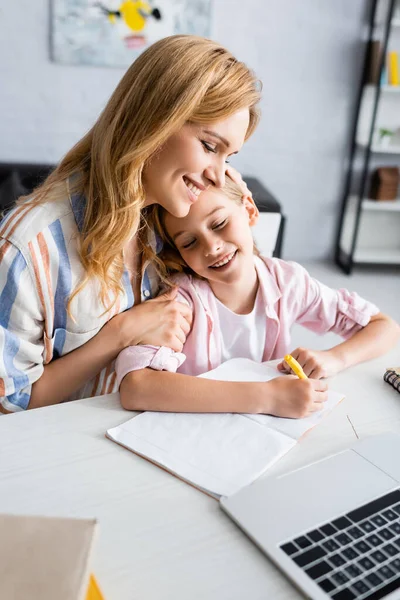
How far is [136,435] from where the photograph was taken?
0.90 metres

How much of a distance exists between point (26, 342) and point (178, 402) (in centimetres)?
29

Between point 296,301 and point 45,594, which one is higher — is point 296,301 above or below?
below

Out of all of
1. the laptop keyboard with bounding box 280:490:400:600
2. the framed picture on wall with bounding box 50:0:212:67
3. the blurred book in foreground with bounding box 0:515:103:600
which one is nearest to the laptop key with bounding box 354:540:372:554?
the laptop keyboard with bounding box 280:490:400:600

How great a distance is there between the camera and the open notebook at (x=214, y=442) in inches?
32.4

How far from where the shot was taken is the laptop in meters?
0.65

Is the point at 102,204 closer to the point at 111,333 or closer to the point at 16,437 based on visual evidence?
the point at 111,333

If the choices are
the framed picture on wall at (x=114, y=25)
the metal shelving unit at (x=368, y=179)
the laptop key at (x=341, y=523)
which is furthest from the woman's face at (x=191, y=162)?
the metal shelving unit at (x=368, y=179)

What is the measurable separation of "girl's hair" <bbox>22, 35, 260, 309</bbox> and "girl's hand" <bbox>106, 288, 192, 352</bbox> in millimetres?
56

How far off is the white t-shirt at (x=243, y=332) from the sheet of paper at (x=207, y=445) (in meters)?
0.35

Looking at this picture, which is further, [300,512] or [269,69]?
[269,69]

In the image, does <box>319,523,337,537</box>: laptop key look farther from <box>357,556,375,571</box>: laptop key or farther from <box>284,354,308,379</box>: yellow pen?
<box>284,354,308,379</box>: yellow pen

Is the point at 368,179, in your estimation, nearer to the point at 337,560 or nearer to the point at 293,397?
the point at 293,397

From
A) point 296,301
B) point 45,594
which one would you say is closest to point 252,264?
point 296,301

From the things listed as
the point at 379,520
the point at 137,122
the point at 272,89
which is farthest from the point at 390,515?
the point at 272,89
